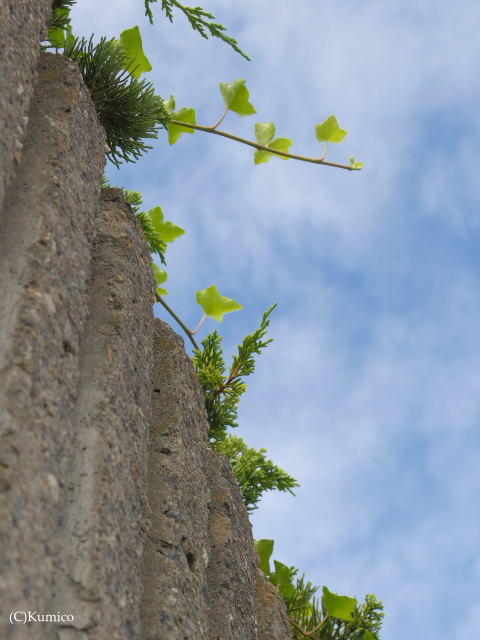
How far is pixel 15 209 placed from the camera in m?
1.38

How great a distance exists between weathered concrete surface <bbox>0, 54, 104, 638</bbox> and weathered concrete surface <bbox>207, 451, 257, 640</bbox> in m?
0.68

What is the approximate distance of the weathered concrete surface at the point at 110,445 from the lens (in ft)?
3.94

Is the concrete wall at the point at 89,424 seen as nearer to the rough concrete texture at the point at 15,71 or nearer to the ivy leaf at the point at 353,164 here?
the rough concrete texture at the point at 15,71

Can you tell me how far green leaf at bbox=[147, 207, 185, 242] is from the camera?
2475 millimetres

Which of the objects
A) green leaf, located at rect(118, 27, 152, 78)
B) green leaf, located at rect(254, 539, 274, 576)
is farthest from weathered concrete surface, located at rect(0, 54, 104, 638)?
green leaf, located at rect(254, 539, 274, 576)

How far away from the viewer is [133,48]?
2.04 m

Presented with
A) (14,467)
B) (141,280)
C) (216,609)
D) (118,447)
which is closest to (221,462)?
(216,609)

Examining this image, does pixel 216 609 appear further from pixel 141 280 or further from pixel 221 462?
pixel 141 280

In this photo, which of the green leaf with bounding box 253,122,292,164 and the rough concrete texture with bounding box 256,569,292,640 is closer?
the rough concrete texture with bounding box 256,569,292,640

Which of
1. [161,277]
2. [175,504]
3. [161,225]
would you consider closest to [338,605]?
[175,504]

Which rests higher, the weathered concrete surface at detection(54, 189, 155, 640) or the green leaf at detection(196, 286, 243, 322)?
the green leaf at detection(196, 286, 243, 322)

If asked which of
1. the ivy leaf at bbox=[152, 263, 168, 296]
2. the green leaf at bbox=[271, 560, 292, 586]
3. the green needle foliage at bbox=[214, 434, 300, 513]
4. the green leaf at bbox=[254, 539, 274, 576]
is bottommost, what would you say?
the green leaf at bbox=[271, 560, 292, 586]

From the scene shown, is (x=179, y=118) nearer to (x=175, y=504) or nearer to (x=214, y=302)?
(x=214, y=302)

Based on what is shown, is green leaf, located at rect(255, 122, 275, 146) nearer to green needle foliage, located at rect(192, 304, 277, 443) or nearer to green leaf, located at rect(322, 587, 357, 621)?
green needle foliage, located at rect(192, 304, 277, 443)
